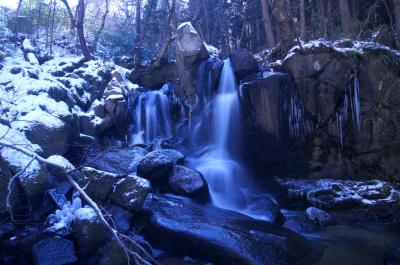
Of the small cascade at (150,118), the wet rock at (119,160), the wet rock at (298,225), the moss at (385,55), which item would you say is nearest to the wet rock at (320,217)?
the wet rock at (298,225)

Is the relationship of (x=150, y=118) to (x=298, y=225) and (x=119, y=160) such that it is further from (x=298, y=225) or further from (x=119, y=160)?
(x=298, y=225)

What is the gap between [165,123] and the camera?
13492mm

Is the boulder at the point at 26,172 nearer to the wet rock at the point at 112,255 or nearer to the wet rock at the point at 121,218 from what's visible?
the wet rock at the point at 121,218

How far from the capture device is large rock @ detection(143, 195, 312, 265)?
20.3ft

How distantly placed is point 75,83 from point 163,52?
3.66 metres

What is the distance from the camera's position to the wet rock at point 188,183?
345 inches

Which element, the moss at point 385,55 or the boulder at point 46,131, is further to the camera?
the moss at point 385,55

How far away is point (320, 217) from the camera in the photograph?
8352 mm

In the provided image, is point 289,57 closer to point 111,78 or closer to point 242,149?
point 242,149

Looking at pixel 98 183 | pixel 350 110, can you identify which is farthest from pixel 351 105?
pixel 98 183

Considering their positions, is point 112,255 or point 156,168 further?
point 156,168

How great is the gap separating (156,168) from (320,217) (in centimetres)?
383

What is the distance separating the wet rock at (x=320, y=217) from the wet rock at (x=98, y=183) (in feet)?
13.9

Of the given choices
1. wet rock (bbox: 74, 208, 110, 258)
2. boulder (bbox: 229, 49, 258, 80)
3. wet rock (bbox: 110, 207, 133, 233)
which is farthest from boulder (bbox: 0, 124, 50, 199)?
boulder (bbox: 229, 49, 258, 80)
